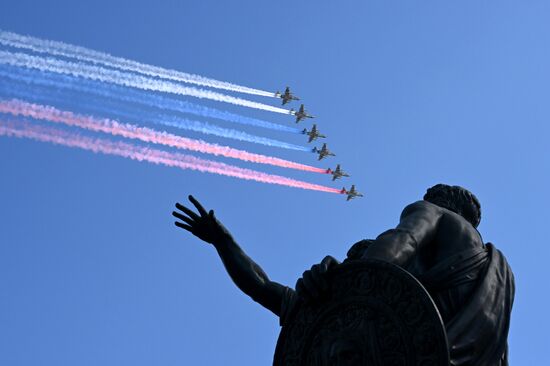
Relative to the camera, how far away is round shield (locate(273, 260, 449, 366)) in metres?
8.45

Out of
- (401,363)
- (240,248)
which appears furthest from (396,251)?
(240,248)

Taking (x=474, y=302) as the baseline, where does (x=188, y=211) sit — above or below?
above

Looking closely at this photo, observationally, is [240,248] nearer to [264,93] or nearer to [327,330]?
[327,330]

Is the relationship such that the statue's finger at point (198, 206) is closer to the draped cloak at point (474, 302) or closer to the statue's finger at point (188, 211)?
the statue's finger at point (188, 211)

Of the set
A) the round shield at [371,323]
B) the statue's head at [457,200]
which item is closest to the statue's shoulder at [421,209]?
the statue's head at [457,200]

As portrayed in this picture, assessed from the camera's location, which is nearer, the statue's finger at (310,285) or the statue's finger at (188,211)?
the statue's finger at (310,285)

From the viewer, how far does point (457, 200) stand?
10.9 m

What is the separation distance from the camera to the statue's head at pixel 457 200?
35.5 feet

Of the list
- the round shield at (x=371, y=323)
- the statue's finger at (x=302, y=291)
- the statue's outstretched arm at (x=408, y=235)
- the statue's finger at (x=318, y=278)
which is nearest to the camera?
the round shield at (x=371, y=323)

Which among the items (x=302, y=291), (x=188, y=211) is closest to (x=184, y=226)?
(x=188, y=211)

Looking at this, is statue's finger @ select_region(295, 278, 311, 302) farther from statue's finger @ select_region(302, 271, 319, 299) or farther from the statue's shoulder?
the statue's shoulder

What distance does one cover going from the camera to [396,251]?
9180mm

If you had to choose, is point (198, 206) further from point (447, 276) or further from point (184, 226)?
point (447, 276)

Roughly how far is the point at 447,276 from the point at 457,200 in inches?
63.5
